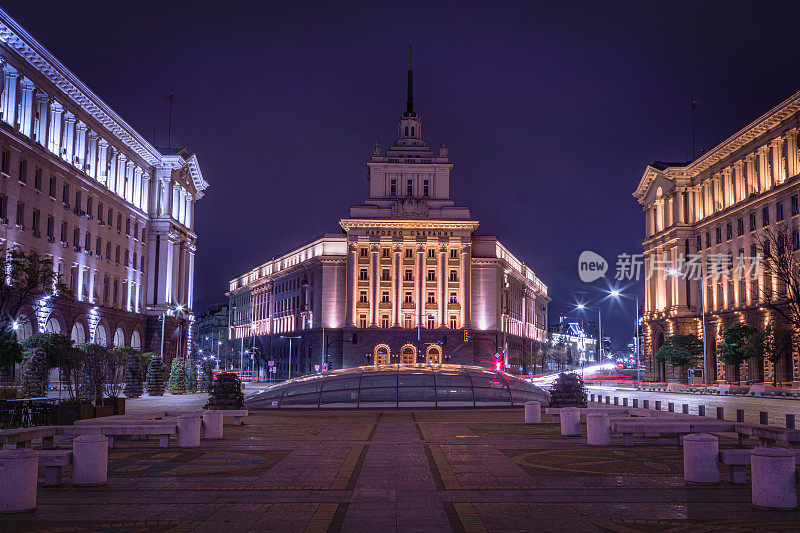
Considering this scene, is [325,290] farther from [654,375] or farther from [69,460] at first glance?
[69,460]

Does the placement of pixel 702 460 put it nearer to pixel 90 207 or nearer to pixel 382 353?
pixel 90 207

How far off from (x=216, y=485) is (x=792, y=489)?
978cm

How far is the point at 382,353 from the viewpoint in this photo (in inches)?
4547

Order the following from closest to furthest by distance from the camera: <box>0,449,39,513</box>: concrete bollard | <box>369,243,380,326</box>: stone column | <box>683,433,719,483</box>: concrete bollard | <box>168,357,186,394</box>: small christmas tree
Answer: <box>0,449,39,513</box>: concrete bollard → <box>683,433,719,483</box>: concrete bollard → <box>168,357,186,394</box>: small christmas tree → <box>369,243,380,326</box>: stone column

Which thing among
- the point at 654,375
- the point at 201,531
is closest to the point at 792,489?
the point at 201,531

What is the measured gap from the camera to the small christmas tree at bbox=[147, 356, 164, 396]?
2184 inches

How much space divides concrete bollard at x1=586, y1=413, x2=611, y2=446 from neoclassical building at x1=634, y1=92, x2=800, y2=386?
123 feet

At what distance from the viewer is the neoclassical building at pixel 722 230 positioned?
66.6 m

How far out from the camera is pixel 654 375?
9719 cm

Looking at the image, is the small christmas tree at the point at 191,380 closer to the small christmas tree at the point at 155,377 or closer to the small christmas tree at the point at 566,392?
the small christmas tree at the point at 155,377

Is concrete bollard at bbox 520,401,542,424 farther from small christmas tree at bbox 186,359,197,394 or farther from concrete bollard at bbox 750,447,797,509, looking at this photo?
small christmas tree at bbox 186,359,197,394

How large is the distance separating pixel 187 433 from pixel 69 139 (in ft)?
163

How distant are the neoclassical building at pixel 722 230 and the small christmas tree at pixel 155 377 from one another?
4224cm

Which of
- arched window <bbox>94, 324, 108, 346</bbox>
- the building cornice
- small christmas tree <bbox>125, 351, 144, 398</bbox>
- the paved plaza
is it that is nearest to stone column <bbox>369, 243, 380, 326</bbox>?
the building cornice
